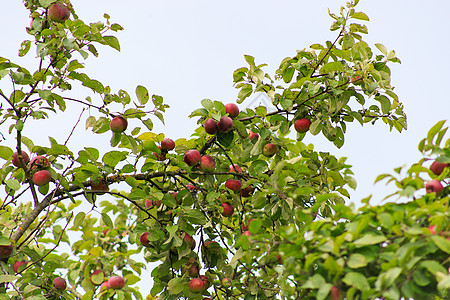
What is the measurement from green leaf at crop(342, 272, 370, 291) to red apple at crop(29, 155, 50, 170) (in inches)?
67.1

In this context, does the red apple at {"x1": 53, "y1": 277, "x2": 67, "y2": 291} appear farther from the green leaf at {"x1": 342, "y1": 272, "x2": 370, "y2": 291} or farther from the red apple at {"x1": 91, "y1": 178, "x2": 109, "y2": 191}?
the green leaf at {"x1": 342, "y1": 272, "x2": 370, "y2": 291}

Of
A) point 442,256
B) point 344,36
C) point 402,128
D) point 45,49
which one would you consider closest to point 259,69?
point 344,36

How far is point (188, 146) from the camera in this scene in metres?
2.87

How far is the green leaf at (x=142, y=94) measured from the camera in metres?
2.57

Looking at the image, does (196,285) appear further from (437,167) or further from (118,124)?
(437,167)

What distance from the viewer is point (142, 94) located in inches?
102

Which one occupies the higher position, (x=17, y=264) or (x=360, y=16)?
(x=360, y=16)

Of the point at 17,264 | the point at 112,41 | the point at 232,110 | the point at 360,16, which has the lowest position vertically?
the point at 17,264

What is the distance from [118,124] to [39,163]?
Result: 0.45 metres

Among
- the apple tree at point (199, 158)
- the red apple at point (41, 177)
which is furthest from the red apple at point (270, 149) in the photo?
the red apple at point (41, 177)

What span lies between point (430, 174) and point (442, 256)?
0.42 meters

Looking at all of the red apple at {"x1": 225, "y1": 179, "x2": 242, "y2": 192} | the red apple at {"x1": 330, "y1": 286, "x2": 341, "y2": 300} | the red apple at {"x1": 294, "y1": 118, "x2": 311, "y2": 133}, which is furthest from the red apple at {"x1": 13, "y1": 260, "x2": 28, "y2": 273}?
the red apple at {"x1": 330, "y1": 286, "x2": 341, "y2": 300}

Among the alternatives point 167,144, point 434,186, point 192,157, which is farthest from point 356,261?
point 167,144

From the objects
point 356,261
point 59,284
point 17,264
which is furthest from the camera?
point 17,264
